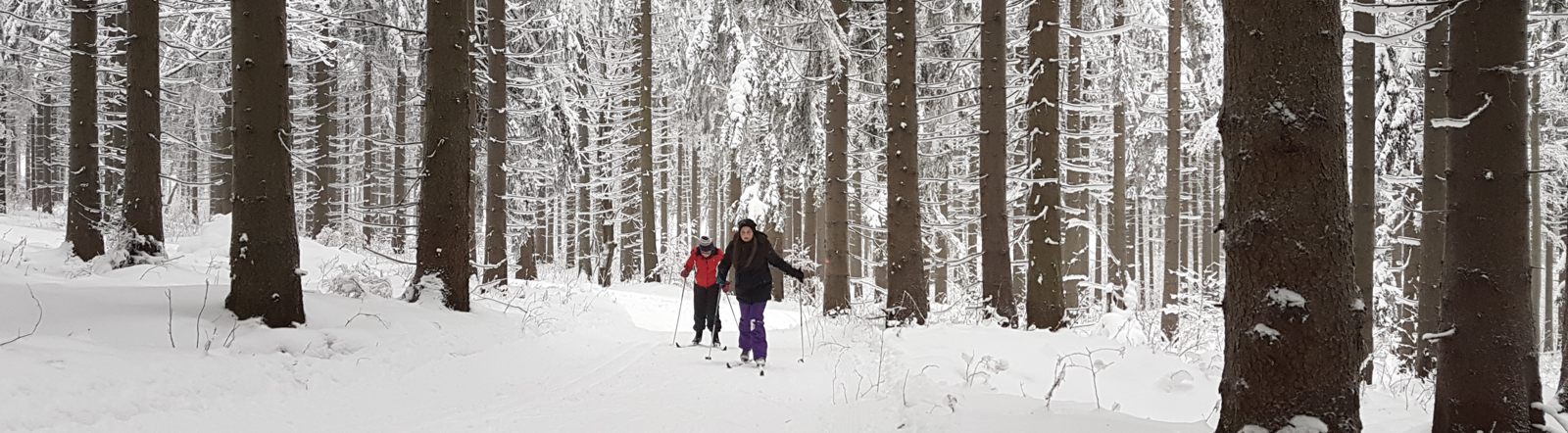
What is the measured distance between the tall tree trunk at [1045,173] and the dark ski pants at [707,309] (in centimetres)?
419

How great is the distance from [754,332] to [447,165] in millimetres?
4166

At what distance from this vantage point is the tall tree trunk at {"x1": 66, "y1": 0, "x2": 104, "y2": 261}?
38.4 ft

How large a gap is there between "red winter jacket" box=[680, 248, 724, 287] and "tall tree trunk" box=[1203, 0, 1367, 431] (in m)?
6.82

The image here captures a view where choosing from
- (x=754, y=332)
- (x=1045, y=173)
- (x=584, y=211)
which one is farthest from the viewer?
(x=584, y=211)

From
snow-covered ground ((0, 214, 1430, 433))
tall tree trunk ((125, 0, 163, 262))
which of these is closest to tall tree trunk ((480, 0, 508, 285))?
snow-covered ground ((0, 214, 1430, 433))

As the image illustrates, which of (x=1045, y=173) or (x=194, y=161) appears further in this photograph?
(x=194, y=161)

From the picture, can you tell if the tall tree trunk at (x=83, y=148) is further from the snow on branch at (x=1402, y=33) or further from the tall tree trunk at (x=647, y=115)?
the snow on branch at (x=1402, y=33)

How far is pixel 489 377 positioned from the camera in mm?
7617

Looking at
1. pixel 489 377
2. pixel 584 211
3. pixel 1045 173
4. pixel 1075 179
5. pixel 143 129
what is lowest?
pixel 489 377

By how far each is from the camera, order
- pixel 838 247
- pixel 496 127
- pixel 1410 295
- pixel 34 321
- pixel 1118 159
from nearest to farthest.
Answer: pixel 34 321 < pixel 1410 295 < pixel 838 247 < pixel 496 127 < pixel 1118 159

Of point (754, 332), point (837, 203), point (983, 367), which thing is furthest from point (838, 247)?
point (983, 367)

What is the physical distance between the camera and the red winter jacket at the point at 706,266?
9930 millimetres

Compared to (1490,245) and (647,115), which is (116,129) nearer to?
(647,115)

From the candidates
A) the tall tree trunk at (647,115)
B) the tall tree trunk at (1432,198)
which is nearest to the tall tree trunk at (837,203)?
the tall tree trunk at (1432,198)
